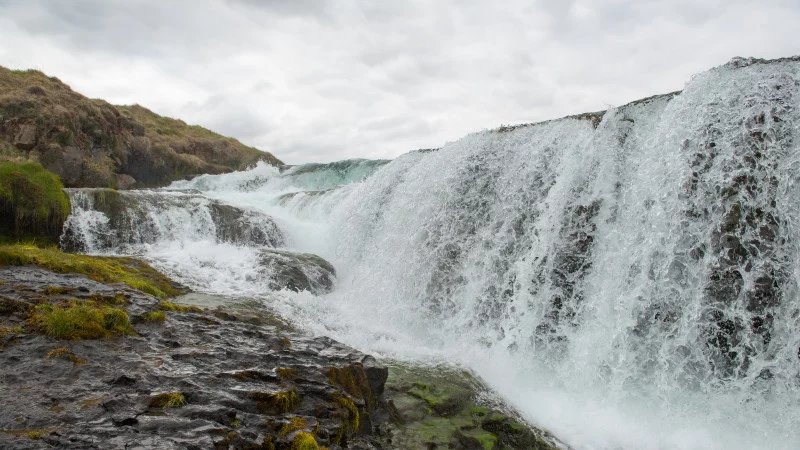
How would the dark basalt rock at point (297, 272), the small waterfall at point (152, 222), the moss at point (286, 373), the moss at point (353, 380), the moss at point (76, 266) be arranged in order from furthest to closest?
the small waterfall at point (152, 222)
the dark basalt rock at point (297, 272)
the moss at point (76, 266)
the moss at point (353, 380)
the moss at point (286, 373)

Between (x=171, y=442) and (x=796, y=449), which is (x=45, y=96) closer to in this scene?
(x=171, y=442)

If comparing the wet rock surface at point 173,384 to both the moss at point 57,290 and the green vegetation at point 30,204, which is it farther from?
the green vegetation at point 30,204

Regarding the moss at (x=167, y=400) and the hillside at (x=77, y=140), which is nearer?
the moss at (x=167, y=400)

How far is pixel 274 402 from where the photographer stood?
406 cm

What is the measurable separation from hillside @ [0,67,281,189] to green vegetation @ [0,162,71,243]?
4.91 m

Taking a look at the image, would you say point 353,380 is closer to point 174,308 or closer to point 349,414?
point 349,414

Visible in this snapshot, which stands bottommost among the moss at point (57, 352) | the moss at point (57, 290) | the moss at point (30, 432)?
the moss at point (30, 432)

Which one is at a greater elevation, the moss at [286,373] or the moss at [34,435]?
the moss at [34,435]

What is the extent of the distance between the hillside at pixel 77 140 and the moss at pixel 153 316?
1415cm

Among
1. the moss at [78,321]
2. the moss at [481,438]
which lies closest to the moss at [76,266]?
the moss at [78,321]

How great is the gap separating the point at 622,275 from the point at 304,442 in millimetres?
6287

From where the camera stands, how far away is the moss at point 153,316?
5.40 meters

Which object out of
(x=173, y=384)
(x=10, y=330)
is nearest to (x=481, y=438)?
(x=173, y=384)

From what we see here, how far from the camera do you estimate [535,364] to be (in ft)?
27.1
